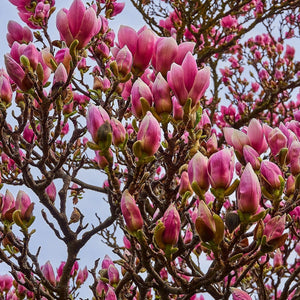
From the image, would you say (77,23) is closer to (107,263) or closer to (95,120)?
(95,120)

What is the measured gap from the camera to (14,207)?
2.07 m

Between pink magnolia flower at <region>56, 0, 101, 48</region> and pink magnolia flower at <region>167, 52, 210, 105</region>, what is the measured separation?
0.52 m

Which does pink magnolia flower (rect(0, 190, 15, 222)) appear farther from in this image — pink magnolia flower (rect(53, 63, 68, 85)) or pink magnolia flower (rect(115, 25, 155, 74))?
pink magnolia flower (rect(115, 25, 155, 74))

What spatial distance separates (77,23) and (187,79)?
2.01 ft

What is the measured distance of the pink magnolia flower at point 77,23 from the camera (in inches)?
71.7

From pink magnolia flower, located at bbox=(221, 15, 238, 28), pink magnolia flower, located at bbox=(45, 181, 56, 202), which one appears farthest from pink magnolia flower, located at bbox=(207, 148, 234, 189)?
pink magnolia flower, located at bbox=(221, 15, 238, 28)

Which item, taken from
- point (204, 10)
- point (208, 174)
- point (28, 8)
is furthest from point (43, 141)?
point (204, 10)

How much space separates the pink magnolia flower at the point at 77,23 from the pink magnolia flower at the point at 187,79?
0.52 meters

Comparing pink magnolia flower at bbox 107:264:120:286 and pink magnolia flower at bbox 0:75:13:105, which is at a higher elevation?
pink magnolia flower at bbox 0:75:13:105

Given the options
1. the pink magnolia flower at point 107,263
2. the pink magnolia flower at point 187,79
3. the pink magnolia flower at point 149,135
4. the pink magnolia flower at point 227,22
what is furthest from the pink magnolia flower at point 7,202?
the pink magnolia flower at point 227,22

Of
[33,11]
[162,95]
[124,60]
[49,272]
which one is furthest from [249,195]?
[33,11]

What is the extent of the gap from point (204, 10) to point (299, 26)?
2586 mm

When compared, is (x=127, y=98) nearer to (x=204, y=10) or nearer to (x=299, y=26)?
(x=204, y=10)

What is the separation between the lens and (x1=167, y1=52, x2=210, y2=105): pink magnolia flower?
60.1 inches
